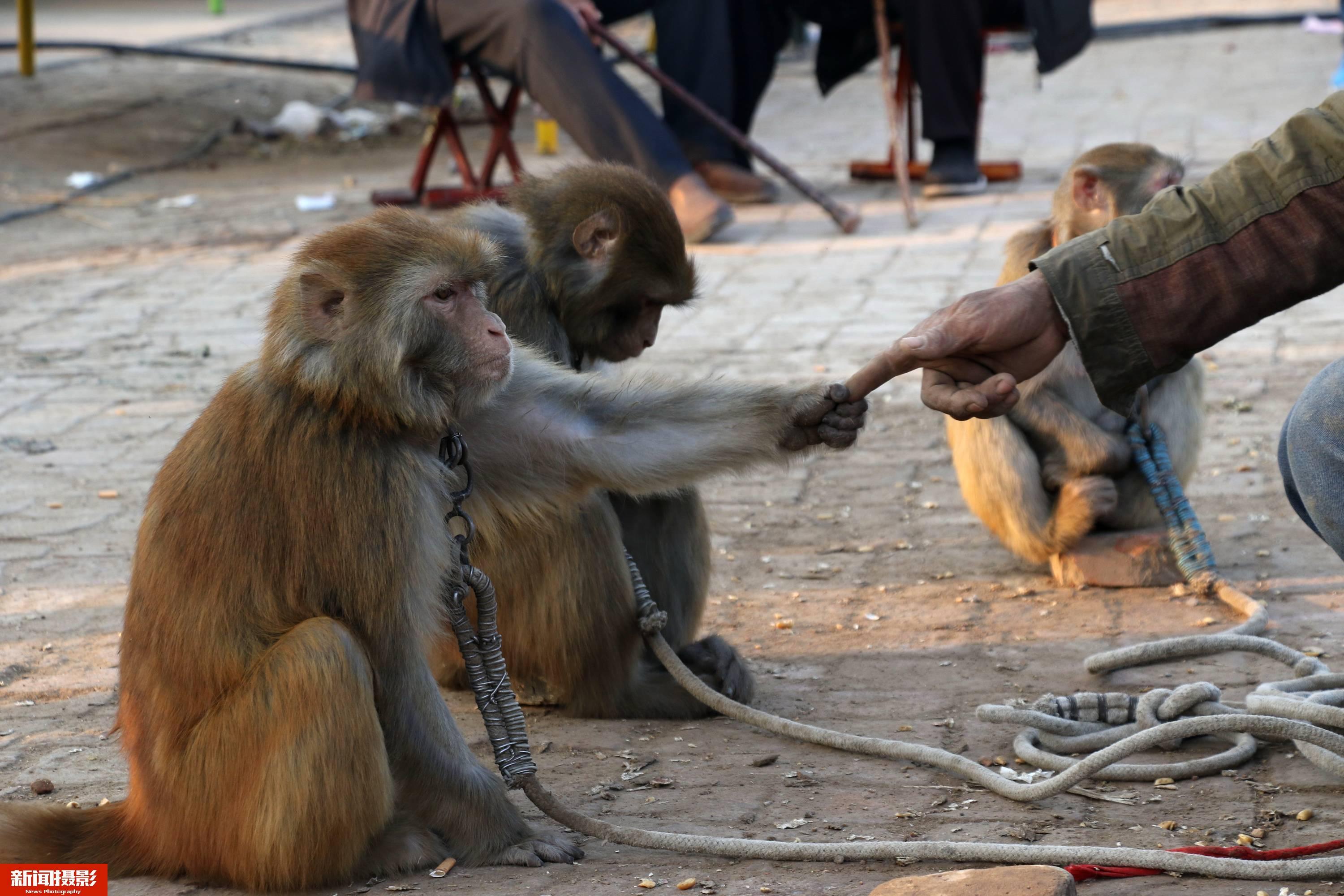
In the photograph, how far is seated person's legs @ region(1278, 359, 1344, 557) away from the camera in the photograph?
108 inches

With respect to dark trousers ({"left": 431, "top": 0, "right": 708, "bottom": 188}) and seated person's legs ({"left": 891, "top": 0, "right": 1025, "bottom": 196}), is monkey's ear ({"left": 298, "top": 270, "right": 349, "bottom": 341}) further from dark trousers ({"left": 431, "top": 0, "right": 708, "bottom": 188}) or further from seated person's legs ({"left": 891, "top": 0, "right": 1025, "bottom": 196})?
seated person's legs ({"left": 891, "top": 0, "right": 1025, "bottom": 196})

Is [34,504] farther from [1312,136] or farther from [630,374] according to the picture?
[1312,136]

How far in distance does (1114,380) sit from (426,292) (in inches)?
48.0

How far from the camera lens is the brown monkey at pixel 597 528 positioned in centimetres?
333

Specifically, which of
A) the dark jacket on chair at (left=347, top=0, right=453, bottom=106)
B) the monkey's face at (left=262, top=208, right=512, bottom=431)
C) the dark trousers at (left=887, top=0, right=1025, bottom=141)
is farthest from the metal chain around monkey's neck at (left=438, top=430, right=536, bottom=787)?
the dark trousers at (left=887, top=0, right=1025, bottom=141)

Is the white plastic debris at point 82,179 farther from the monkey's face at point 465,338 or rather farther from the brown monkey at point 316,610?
the monkey's face at point 465,338

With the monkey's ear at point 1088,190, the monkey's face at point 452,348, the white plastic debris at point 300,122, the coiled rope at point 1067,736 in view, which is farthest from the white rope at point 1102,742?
the white plastic debris at point 300,122

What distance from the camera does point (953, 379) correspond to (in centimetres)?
293

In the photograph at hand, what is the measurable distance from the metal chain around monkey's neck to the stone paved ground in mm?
220

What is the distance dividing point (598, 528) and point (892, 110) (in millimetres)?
6053

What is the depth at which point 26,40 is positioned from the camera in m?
11.7

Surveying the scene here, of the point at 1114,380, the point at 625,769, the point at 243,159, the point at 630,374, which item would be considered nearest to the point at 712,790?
the point at 625,769

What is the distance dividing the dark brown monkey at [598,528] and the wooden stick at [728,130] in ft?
15.6

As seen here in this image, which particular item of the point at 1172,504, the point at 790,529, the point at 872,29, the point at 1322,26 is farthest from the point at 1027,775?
the point at 1322,26
